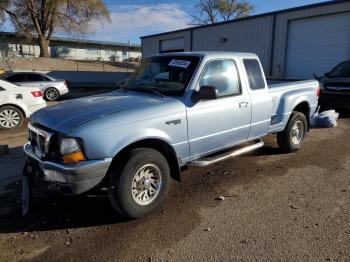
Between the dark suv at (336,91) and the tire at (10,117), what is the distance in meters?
9.48

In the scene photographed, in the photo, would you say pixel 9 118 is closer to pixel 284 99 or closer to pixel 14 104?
pixel 14 104

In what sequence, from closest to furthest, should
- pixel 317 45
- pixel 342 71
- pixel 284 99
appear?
pixel 284 99 → pixel 342 71 → pixel 317 45

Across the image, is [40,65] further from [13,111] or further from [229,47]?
[13,111]

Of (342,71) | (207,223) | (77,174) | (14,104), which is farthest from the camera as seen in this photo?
(342,71)

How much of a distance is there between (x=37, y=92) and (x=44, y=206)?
6.27 metres

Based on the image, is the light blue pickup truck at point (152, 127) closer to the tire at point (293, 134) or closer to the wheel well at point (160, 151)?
the wheel well at point (160, 151)

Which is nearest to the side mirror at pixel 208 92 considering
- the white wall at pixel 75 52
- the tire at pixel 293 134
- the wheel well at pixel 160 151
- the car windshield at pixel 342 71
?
the wheel well at pixel 160 151

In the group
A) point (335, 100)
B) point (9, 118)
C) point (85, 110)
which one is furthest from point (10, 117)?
point (335, 100)

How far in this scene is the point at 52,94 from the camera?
55.4 feet

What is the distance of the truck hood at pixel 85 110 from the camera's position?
3668mm

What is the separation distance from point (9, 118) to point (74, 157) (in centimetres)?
701

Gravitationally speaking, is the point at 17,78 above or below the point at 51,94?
above

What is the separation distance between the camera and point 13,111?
9477 mm

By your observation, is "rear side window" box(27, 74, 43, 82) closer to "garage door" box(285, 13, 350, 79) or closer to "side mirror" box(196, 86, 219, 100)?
"garage door" box(285, 13, 350, 79)
